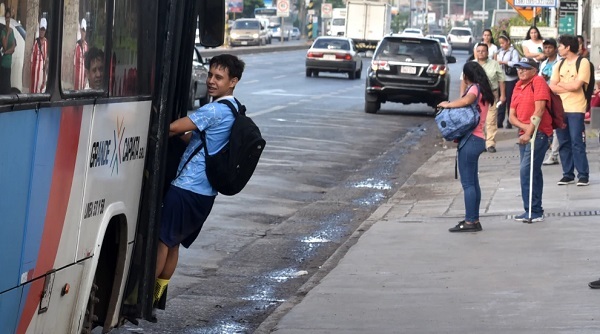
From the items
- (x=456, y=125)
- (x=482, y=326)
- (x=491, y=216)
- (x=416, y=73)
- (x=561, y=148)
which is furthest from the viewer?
(x=416, y=73)

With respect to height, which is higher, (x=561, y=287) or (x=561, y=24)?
(x=561, y=24)

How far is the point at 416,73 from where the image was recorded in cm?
2864

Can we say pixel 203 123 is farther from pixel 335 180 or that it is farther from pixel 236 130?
pixel 335 180

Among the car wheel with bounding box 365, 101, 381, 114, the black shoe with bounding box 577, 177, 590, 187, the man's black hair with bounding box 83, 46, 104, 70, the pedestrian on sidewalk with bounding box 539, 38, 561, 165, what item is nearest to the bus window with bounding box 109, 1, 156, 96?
the man's black hair with bounding box 83, 46, 104, 70

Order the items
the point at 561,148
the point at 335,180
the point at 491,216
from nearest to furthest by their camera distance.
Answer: the point at 491,216 < the point at 561,148 < the point at 335,180

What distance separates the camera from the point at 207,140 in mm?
6754

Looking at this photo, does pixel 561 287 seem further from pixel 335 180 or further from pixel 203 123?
pixel 335 180

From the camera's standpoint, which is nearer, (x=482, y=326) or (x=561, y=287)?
(x=482, y=326)

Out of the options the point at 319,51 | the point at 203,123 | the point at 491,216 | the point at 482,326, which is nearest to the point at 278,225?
the point at 491,216

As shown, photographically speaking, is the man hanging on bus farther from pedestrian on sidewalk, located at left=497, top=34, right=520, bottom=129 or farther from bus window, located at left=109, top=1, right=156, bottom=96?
pedestrian on sidewalk, located at left=497, top=34, right=520, bottom=129

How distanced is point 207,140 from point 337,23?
8388 centimetres

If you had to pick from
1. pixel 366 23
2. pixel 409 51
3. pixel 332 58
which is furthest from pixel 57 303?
pixel 366 23

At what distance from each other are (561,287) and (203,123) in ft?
10.9

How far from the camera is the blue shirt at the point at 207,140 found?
6707 mm
